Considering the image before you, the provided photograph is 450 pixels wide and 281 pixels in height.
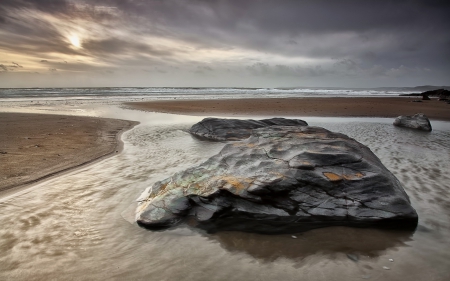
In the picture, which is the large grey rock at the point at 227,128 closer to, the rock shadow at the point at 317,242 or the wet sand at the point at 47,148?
the wet sand at the point at 47,148

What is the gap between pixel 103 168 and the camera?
7801 mm

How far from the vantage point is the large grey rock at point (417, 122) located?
1486cm

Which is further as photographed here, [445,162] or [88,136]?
[88,136]

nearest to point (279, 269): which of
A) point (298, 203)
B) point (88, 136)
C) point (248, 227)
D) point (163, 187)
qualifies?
point (248, 227)

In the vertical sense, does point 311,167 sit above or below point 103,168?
above

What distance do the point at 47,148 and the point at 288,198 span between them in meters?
9.08

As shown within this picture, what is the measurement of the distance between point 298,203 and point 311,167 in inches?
28.4

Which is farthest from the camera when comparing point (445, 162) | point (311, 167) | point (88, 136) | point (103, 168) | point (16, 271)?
point (88, 136)

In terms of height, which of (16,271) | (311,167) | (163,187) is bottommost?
(16,271)

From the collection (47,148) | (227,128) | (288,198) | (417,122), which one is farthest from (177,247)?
(417,122)

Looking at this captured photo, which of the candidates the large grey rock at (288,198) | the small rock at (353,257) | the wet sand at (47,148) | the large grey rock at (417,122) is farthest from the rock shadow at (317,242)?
the large grey rock at (417,122)

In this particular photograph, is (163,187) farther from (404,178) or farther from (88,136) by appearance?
(88,136)

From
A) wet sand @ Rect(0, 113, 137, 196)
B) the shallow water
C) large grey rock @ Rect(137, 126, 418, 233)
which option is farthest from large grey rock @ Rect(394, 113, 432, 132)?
wet sand @ Rect(0, 113, 137, 196)

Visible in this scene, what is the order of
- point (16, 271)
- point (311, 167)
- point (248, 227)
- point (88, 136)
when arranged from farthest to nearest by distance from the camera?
1. point (88, 136)
2. point (311, 167)
3. point (248, 227)
4. point (16, 271)
